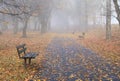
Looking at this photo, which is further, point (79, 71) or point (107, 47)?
point (107, 47)

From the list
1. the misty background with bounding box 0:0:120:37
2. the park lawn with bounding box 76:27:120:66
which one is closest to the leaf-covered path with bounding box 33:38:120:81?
the park lawn with bounding box 76:27:120:66

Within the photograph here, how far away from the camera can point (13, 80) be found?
391 inches

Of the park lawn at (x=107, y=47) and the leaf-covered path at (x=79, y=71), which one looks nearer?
the leaf-covered path at (x=79, y=71)

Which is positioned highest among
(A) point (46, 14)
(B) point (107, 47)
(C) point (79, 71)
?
(A) point (46, 14)

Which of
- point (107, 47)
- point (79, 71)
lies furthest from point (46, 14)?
point (79, 71)

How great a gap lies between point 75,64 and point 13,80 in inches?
180

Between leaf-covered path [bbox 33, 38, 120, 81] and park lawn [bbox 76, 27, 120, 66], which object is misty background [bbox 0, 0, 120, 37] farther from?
leaf-covered path [bbox 33, 38, 120, 81]

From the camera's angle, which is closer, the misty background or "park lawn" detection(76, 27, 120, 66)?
"park lawn" detection(76, 27, 120, 66)

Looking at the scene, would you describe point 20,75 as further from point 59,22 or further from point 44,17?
point 59,22

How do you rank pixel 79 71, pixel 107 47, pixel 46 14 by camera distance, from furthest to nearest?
pixel 46 14 → pixel 107 47 → pixel 79 71

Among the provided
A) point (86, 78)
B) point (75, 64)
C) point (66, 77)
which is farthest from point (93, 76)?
point (75, 64)

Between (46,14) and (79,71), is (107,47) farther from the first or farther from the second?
(46,14)

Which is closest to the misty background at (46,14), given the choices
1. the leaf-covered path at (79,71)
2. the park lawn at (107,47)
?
the park lawn at (107,47)

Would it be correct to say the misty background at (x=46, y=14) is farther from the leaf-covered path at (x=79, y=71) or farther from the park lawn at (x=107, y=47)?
the leaf-covered path at (x=79, y=71)
